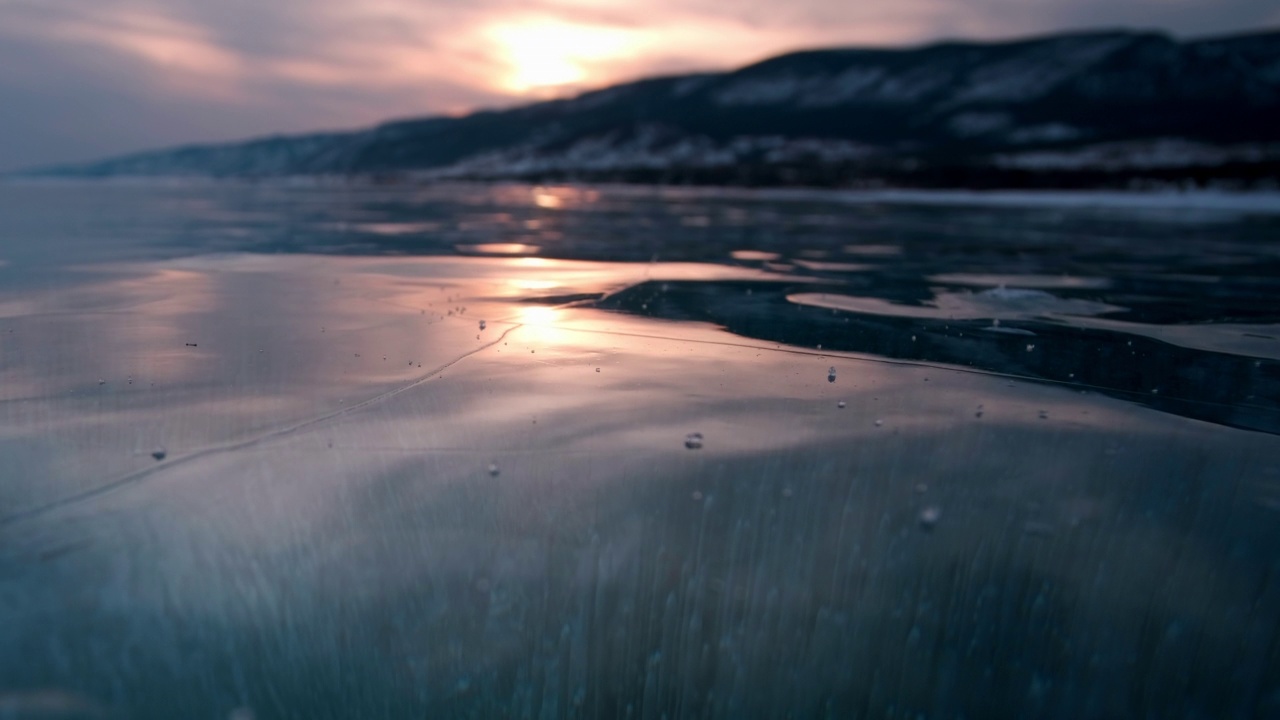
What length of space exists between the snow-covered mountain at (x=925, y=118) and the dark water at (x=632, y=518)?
4862cm

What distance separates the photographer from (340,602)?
259 centimetres

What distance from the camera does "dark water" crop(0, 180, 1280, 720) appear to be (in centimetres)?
236

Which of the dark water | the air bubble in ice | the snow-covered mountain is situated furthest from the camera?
the snow-covered mountain

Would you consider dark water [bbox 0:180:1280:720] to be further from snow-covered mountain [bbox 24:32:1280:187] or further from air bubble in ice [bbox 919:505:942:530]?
snow-covered mountain [bbox 24:32:1280:187]

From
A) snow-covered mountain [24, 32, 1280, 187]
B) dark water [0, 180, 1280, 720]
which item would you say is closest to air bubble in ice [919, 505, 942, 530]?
dark water [0, 180, 1280, 720]

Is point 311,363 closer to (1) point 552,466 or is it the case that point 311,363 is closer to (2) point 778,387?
(1) point 552,466

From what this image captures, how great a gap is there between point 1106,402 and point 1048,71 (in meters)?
158

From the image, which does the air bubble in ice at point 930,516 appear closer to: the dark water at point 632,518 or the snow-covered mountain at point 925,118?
the dark water at point 632,518

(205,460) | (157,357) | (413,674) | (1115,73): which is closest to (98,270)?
(157,357)

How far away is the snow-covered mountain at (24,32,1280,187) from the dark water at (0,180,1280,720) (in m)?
48.6

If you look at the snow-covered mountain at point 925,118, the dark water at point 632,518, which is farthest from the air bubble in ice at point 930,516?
the snow-covered mountain at point 925,118

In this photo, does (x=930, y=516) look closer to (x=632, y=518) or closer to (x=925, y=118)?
(x=632, y=518)

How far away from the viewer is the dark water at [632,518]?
2359 millimetres

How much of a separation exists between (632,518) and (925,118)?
457 ft
